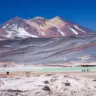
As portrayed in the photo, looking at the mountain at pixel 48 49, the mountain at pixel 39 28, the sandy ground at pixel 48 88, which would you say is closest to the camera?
the sandy ground at pixel 48 88

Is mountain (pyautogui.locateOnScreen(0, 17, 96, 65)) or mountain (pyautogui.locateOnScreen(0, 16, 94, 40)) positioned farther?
mountain (pyautogui.locateOnScreen(0, 16, 94, 40))

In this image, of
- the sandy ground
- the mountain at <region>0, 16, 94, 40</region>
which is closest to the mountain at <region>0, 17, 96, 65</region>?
the mountain at <region>0, 16, 94, 40</region>

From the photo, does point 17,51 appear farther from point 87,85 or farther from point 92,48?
point 87,85

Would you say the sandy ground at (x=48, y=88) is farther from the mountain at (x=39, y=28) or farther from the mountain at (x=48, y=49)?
the mountain at (x=39, y=28)

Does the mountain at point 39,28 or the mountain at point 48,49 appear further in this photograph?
the mountain at point 39,28

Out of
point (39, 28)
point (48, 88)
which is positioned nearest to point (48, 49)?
point (39, 28)

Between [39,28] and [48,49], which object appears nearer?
[48,49]

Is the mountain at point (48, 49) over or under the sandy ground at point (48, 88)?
over

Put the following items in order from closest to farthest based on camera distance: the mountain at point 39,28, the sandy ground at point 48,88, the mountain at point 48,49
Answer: the sandy ground at point 48,88, the mountain at point 48,49, the mountain at point 39,28

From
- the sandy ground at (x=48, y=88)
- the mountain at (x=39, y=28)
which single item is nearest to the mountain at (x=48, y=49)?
the mountain at (x=39, y=28)

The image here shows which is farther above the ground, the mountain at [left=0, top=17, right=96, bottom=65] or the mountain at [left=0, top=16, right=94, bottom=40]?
the mountain at [left=0, top=16, right=94, bottom=40]

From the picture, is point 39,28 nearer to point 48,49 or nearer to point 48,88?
point 48,49

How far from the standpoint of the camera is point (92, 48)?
2628 inches

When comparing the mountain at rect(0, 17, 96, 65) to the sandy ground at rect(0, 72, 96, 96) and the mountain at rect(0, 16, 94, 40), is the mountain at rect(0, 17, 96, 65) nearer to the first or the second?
the mountain at rect(0, 16, 94, 40)
